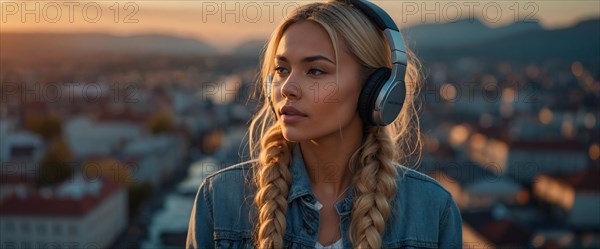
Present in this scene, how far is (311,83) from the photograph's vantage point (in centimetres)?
99

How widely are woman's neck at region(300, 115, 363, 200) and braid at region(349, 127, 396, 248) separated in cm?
3

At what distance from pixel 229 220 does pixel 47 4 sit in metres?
2.41

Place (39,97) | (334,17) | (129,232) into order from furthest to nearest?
(39,97) < (129,232) < (334,17)

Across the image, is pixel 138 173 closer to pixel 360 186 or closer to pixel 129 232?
pixel 129 232

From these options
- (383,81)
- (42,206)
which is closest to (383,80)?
(383,81)

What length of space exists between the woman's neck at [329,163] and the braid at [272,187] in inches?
1.3

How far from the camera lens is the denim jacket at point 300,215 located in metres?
1.02

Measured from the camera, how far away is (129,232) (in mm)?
10906

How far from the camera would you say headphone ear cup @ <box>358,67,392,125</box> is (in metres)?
1.00

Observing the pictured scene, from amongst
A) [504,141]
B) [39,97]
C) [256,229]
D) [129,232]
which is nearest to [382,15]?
[256,229]

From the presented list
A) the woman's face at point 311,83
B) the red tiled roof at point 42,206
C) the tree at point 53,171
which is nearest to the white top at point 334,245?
the woman's face at point 311,83

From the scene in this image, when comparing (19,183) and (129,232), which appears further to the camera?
(19,183)

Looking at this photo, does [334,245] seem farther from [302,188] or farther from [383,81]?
[383,81]

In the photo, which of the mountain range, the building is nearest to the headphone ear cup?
the building
